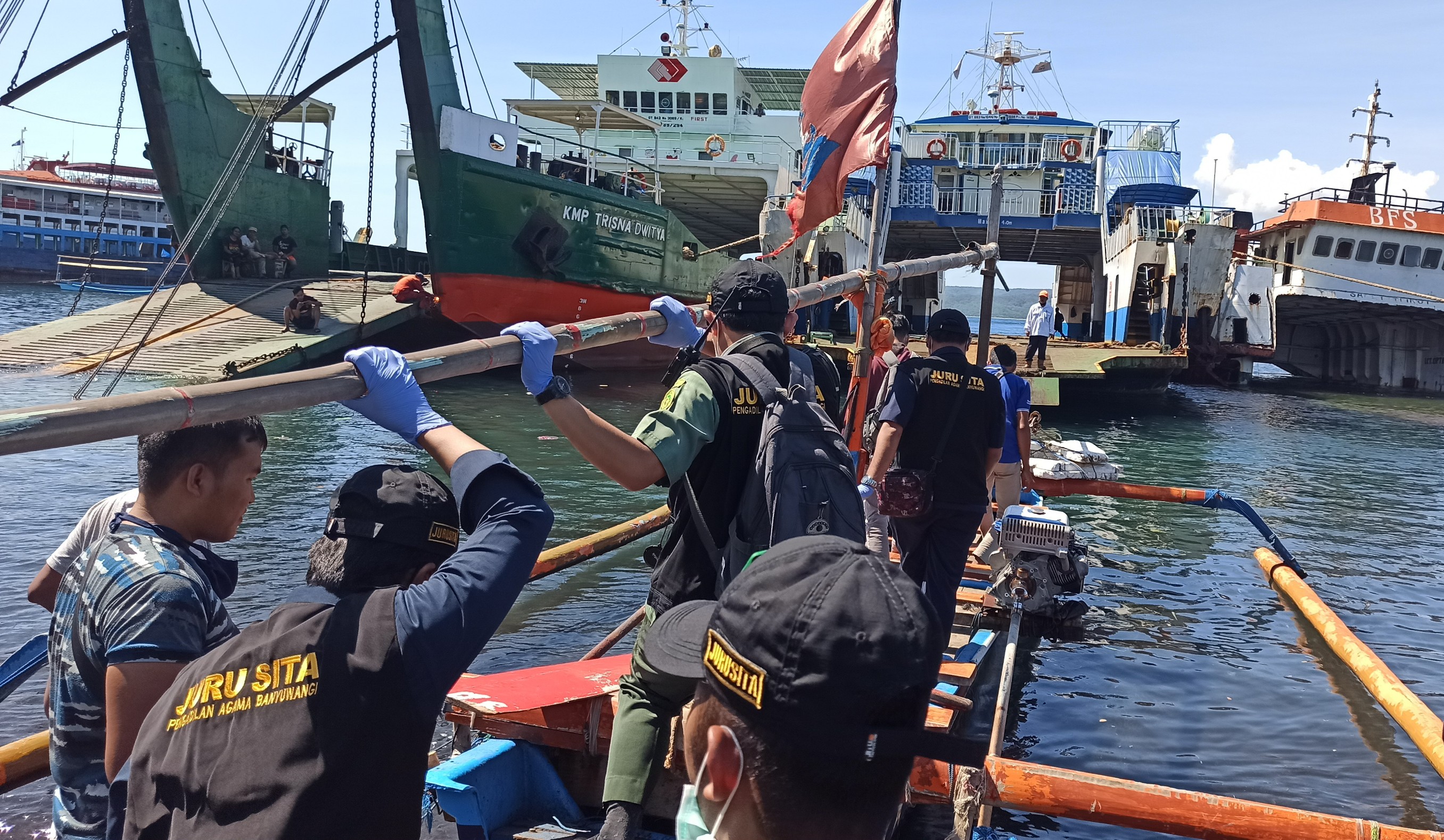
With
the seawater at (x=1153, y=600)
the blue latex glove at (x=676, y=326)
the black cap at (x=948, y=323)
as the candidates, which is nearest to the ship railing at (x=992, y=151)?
the seawater at (x=1153, y=600)

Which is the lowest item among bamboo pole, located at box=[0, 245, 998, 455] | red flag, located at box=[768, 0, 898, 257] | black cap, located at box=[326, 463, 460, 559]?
black cap, located at box=[326, 463, 460, 559]

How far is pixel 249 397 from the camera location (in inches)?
82.4

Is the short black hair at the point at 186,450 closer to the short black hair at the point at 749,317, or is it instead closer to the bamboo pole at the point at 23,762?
the short black hair at the point at 749,317

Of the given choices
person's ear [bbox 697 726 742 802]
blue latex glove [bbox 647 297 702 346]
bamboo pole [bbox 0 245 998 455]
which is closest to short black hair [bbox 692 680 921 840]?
person's ear [bbox 697 726 742 802]

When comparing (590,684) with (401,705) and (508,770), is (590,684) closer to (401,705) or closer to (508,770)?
(508,770)

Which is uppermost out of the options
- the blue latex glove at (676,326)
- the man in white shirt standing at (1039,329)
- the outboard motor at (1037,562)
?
the man in white shirt standing at (1039,329)

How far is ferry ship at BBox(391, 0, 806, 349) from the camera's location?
17.3 meters

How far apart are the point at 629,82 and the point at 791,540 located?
87.9ft

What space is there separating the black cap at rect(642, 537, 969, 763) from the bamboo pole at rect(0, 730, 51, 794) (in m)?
2.96

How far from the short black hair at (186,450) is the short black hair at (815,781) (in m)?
1.48

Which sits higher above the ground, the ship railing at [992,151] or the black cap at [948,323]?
the ship railing at [992,151]

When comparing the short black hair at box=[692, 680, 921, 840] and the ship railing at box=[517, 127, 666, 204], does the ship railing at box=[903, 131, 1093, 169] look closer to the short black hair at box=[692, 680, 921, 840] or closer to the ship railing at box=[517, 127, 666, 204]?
the ship railing at box=[517, 127, 666, 204]

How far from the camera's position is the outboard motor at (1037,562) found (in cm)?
658

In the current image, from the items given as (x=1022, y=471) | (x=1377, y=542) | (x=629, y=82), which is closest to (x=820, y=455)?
(x=1022, y=471)
